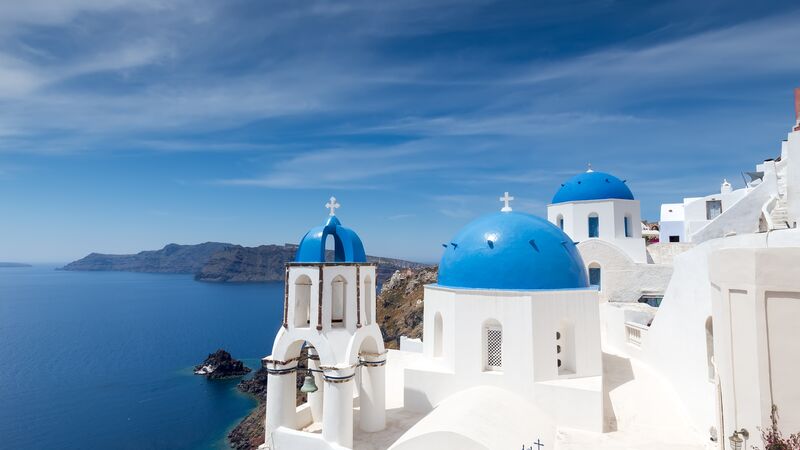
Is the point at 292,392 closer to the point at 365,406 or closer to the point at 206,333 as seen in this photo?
the point at 365,406

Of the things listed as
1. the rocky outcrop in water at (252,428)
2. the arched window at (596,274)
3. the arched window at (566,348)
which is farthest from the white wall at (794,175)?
the rocky outcrop in water at (252,428)

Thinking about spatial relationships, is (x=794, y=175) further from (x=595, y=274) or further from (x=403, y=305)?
(x=403, y=305)

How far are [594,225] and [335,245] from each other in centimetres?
1480

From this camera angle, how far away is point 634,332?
14.7 m

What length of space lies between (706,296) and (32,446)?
39.9 meters

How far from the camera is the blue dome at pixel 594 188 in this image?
20266mm

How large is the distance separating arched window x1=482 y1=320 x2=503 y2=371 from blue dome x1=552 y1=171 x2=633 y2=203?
1204 cm

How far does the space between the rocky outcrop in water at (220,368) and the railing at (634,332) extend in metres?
41.2

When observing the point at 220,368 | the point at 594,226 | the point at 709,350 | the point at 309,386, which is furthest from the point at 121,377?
the point at 709,350

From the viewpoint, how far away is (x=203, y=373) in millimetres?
45969

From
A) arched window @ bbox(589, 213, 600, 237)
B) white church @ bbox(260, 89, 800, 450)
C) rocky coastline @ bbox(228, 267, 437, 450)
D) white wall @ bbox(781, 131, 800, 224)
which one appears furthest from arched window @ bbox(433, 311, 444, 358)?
rocky coastline @ bbox(228, 267, 437, 450)

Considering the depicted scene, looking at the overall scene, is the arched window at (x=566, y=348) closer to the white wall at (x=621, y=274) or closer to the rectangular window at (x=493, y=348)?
the rectangular window at (x=493, y=348)

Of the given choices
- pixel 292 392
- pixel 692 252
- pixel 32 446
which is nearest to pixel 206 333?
pixel 32 446

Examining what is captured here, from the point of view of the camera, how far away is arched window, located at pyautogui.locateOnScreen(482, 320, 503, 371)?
432 inches
